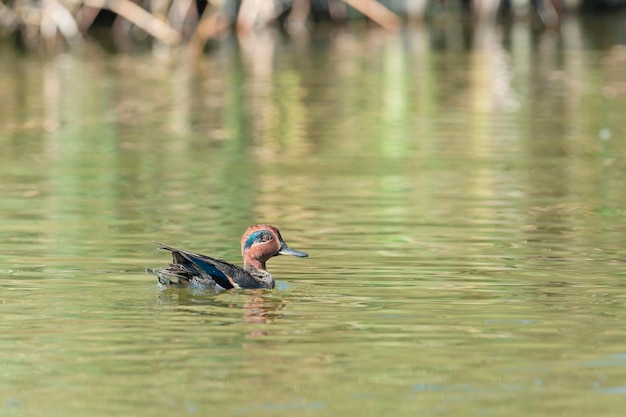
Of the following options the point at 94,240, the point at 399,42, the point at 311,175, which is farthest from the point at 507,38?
the point at 94,240

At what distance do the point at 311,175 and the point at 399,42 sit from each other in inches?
721

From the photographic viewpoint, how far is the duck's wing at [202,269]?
8297 millimetres

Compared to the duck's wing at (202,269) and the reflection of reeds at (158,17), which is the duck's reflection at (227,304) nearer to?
the duck's wing at (202,269)

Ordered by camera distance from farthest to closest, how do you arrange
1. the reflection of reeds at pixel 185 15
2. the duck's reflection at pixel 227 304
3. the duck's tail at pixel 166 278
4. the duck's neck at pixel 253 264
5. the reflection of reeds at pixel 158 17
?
1. the reflection of reeds at pixel 185 15
2. the reflection of reeds at pixel 158 17
3. the duck's neck at pixel 253 264
4. the duck's tail at pixel 166 278
5. the duck's reflection at pixel 227 304

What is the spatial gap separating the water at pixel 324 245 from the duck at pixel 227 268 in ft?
0.30

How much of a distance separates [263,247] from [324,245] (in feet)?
4.28

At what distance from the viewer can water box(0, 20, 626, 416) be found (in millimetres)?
6633

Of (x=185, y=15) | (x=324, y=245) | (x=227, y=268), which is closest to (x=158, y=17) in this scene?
(x=185, y=15)

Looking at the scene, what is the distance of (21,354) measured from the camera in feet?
23.4

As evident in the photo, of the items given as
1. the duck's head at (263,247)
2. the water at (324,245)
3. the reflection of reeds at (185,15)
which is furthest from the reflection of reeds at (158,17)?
the duck's head at (263,247)

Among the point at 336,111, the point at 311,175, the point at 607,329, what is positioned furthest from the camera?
the point at 336,111

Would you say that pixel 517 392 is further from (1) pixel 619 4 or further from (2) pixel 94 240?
(1) pixel 619 4

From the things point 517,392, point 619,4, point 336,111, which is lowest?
point 517,392

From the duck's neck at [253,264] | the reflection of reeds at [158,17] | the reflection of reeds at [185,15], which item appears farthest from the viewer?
the reflection of reeds at [185,15]
